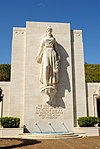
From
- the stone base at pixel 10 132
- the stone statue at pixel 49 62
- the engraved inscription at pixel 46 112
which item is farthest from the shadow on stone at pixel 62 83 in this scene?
the stone base at pixel 10 132

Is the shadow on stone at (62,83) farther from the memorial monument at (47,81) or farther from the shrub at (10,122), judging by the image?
the shrub at (10,122)

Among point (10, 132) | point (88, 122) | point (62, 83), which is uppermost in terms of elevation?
point (62, 83)

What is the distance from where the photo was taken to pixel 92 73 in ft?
78.6

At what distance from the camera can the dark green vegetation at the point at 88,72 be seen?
2275cm

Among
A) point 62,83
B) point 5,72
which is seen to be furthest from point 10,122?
point 5,72

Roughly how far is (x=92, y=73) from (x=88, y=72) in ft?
1.91

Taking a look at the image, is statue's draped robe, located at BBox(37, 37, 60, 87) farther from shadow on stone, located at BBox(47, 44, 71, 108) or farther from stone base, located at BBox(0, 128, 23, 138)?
stone base, located at BBox(0, 128, 23, 138)

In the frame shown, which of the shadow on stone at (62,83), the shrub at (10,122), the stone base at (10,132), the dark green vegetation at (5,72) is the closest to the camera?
the stone base at (10,132)

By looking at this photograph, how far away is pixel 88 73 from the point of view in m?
24.2

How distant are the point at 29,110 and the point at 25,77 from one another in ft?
7.30

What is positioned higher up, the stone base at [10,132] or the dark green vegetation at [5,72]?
the dark green vegetation at [5,72]

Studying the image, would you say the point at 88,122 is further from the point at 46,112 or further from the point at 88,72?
the point at 88,72

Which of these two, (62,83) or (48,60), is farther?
(62,83)

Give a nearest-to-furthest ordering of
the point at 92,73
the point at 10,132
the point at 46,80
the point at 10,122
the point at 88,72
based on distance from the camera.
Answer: the point at 10,132 < the point at 10,122 < the point at 46,80 < the point at 92,73 < the point at 88,72
